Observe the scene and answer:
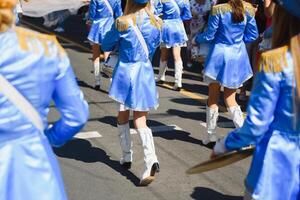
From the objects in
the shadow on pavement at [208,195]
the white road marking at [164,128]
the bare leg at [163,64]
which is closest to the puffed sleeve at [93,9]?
the bare leg at [163,64]

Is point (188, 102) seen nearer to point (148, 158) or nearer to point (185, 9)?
point (185, 9)

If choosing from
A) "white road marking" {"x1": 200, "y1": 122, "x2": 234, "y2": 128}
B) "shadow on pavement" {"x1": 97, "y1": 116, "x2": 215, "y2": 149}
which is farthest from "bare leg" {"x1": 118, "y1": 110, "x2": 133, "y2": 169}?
"white road marking" {"x1": 200, "y1": 122, "x2": 234, "y2": 128}

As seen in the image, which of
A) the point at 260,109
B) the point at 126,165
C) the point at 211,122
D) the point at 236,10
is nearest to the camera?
the point at 260,109

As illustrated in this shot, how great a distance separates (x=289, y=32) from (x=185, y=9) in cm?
638

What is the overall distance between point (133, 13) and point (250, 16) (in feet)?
5.29

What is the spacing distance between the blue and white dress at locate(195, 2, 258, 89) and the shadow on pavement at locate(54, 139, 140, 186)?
140 centimetres

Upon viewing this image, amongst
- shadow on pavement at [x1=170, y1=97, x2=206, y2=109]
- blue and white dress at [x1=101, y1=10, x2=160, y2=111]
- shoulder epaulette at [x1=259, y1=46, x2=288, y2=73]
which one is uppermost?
shoulder epaulette at [x1=259, y1=46, x2=288, y2=73]

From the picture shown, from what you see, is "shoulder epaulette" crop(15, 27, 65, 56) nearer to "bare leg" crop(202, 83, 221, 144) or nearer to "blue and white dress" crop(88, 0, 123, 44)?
"bare leg" crop(202, 83, 221, 144)

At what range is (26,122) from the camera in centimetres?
256

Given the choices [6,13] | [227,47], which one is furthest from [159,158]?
[6,13]

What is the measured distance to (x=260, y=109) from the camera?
293 cm

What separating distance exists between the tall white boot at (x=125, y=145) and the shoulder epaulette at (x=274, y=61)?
2705 mm

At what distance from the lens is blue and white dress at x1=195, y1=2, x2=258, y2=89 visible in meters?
5.99

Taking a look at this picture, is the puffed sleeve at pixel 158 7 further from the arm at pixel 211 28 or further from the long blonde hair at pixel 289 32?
the long blonde hair at pixel 289 32
